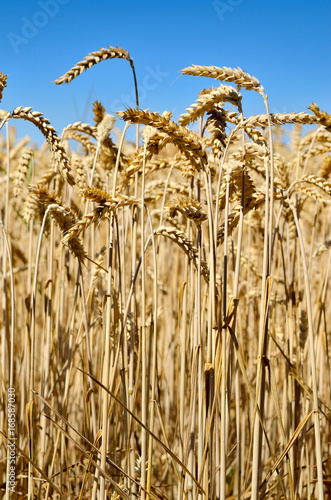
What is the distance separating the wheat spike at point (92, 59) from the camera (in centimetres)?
113

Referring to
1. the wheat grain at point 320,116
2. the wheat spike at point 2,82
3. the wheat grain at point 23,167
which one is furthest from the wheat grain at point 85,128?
the wheat grain at point 320,116

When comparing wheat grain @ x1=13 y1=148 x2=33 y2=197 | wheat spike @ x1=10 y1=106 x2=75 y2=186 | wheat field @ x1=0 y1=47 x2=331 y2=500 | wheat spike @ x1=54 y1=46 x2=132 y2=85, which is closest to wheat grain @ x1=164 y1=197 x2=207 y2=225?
A: wheat field @ x1=0 y1=47 x2=331 y2=500

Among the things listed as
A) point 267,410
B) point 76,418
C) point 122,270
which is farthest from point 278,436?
point 122,270

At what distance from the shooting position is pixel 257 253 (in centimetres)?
256

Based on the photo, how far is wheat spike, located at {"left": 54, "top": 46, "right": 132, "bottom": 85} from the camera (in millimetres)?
1133

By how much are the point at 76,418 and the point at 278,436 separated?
891 mm

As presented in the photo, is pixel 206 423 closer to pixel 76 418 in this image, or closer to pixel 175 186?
pixel 175 186

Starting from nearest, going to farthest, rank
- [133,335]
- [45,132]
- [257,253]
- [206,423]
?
[206,423] < [45,132] < [133,335] < [257,253]

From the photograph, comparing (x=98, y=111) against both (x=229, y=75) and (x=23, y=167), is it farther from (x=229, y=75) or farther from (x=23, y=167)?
(x=229, y=75)

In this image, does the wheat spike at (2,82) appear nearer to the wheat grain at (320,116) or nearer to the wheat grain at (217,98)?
the wheat grain at (217,98)

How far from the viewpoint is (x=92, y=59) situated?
3.88 feet
